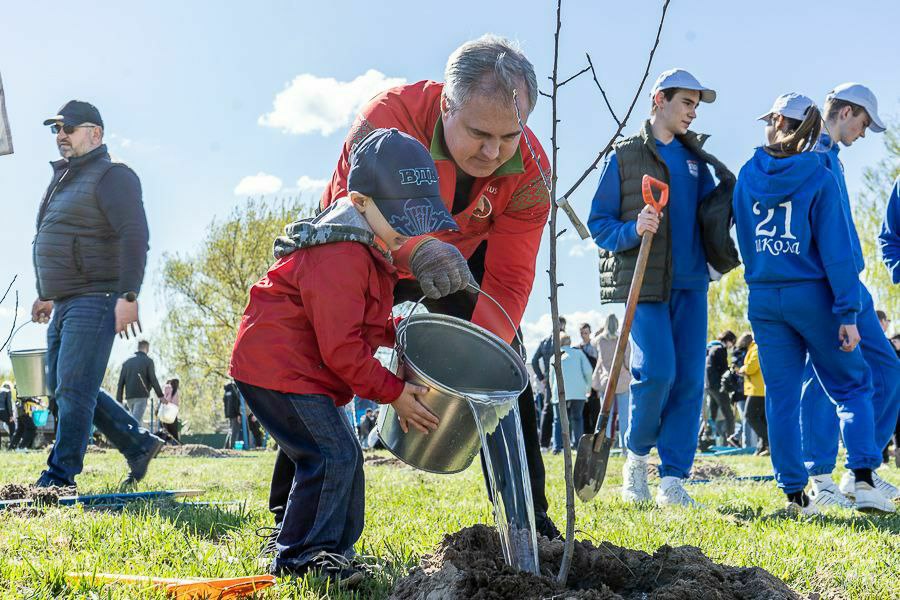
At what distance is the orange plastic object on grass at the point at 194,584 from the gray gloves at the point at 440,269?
35.5 inches

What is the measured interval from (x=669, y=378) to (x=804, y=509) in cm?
89

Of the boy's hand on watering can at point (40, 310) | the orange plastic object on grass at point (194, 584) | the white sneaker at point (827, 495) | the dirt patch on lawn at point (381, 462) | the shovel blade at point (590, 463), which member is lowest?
the dirt patch on lawn at point (381, 462)

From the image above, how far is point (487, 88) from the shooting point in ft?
8.38

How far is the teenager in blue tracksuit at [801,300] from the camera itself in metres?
4.23

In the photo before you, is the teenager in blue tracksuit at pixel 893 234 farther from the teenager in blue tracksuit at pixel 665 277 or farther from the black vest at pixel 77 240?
the black vest at pixel 77 240

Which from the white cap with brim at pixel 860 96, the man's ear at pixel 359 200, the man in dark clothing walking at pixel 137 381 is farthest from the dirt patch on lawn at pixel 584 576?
the man in dark clothing walking at pixel 137 381

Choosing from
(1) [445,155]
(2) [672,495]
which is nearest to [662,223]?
(2) [672,495]

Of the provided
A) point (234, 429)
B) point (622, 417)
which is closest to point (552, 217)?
point (622, 417)

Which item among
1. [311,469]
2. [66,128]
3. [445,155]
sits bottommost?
[311,469]

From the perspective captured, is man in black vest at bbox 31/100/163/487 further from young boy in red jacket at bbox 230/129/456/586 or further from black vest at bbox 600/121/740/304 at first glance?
black vest at bbox 600/121/740/304

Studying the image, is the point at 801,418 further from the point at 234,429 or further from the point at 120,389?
the point at 234,429

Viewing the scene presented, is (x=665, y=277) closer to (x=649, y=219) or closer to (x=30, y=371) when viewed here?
(x=649, y=219)

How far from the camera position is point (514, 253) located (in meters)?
3.15

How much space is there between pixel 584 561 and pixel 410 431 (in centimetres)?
62
